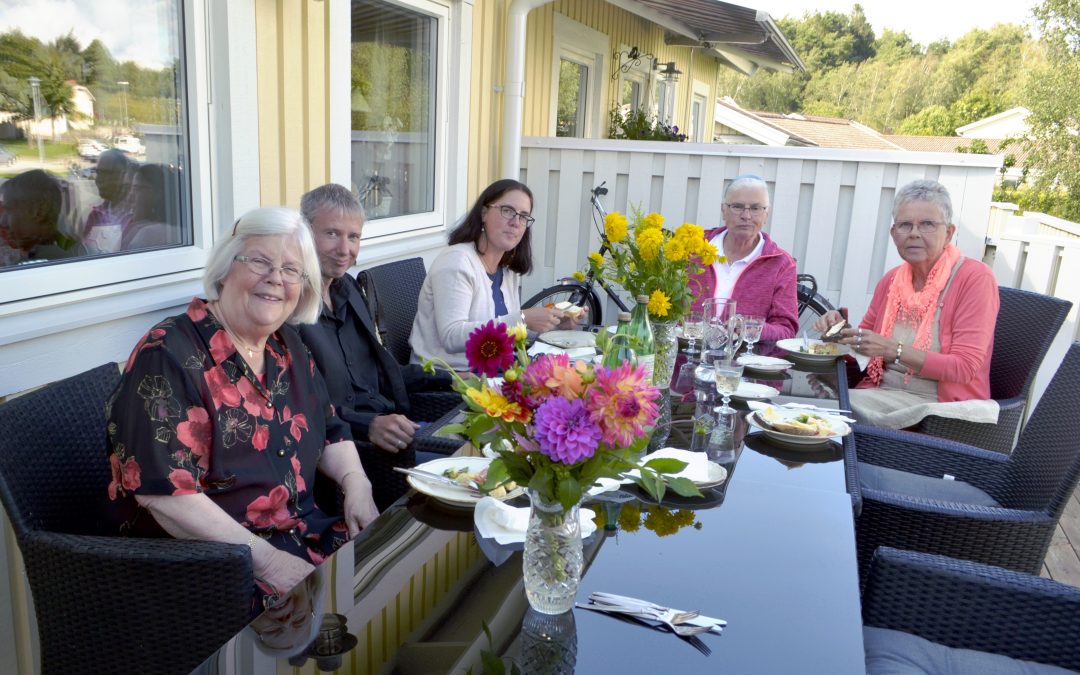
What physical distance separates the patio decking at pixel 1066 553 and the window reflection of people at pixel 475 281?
6.75 feet

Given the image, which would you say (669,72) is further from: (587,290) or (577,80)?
(587,290)

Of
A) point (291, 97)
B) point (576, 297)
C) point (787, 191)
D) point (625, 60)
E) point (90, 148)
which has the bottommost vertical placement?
point (576, 297)

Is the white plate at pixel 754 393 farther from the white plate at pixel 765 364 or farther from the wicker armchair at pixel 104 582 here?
the wicker armchair at pixel 104 582

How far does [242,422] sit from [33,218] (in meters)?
0.92

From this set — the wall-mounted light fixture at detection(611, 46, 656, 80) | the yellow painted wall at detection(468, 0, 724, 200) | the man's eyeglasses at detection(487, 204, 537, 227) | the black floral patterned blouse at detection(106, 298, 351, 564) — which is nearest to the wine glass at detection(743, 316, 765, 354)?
the man's eyeglasses at detection(487, 204, 537, 227)

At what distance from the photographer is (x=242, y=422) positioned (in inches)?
64.1

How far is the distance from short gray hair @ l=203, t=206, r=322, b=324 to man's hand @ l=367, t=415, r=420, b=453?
415mm

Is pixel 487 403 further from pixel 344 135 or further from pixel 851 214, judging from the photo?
pixel 851 214

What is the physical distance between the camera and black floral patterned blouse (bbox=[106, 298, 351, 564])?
1.47 metres

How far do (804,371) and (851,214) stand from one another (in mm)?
2398

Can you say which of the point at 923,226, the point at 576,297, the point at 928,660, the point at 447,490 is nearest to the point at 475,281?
the point at 447,490

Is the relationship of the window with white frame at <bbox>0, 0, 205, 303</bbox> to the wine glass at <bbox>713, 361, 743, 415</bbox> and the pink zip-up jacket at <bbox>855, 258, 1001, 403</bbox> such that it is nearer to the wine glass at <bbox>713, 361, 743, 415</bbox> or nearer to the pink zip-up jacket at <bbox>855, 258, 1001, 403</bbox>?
the wine glass at <bbox>713, 361, 743, 415</bbox>

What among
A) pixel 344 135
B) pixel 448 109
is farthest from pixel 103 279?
pixel 448 109

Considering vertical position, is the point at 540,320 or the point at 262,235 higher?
the point at 262,235
